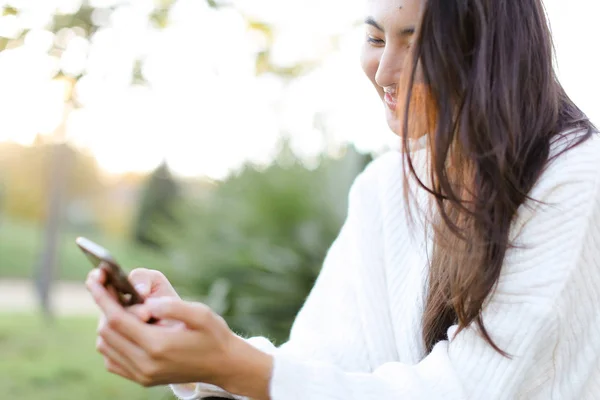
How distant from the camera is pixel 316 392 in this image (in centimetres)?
135

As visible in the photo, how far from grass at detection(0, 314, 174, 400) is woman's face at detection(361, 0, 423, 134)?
2.96 metres

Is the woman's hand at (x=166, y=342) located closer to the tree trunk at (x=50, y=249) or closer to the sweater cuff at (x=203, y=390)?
the sweater cuff at (x=203, y=390)

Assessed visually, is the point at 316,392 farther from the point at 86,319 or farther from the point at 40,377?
the point at 86,319

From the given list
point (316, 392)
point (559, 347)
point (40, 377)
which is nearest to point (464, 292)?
point (559, 347)

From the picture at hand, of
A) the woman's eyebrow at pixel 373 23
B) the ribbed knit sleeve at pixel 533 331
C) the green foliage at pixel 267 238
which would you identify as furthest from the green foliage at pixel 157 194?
the ribbed knit sleeve at pixel 533 331

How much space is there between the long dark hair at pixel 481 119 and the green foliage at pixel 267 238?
2.40m

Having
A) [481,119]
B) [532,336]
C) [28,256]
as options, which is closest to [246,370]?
[532,336]

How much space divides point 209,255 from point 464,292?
290 centimetres

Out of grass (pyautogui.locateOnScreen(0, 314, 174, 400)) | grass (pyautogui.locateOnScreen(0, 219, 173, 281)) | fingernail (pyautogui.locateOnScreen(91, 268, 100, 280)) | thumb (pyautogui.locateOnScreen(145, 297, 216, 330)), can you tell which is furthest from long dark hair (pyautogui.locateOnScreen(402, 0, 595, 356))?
grass (pyautogui.locateOnScreen(0, 219, 173, 281))

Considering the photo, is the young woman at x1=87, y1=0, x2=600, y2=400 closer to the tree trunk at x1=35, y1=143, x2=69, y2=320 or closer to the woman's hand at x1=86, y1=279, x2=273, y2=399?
the woman's hand at x1=86, y1=279, x2=273, y2=399

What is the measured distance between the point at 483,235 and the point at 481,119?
217 millimetres

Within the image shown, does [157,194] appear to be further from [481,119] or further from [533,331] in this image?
[533,331]

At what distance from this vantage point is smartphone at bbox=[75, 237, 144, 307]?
1159mm

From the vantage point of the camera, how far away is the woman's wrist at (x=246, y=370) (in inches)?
49.7
